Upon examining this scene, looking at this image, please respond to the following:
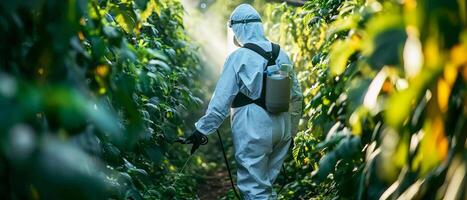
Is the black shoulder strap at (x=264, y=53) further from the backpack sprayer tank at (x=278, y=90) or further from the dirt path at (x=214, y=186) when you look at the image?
the dirt path at (x=214, y=186)

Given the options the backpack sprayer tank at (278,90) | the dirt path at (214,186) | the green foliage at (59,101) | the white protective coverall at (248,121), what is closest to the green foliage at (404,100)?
the green foliage at (59,101)

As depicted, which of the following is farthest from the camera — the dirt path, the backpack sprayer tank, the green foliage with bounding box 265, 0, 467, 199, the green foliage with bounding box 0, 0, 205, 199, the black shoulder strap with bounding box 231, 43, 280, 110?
the dirt path

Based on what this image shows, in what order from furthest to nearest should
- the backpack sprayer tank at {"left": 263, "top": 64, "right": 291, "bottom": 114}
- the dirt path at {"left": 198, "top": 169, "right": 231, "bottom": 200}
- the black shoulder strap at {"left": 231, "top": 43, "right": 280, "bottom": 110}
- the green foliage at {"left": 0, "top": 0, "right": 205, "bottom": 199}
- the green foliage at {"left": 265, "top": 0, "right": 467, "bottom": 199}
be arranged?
the dirt path at {"left": 198, "top": 169, "right": 231, "bottom": 200}
the black shoulder strap at {"left": 231, "top": 43, "right": 280, "bottom": 110}
the backpack sprayer tank at {"left": 263, "top": 64, "right": 291, "bottom": 114}
the green foliage at {"left": 265, "top": 0, "right": 467, "bottom": 199}
the green foliage at {"left": 0, "top": 0, "right": 205, "bottom": 199}

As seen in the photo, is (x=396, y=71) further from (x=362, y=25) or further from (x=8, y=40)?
(x=8, y=40)

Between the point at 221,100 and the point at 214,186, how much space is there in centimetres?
287

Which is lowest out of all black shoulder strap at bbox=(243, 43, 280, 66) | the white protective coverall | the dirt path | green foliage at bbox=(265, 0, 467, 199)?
the dirt path

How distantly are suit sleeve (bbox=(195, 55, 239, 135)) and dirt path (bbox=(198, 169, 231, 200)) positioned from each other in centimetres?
222

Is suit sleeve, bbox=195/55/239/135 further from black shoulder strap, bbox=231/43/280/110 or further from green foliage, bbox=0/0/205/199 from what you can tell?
green foliage, bbox=0/0/205/199

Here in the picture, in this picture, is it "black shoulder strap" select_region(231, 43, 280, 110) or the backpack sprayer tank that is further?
"black shoulder strap" select_region(231, 43, 280, 110)

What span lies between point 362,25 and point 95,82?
78 cm

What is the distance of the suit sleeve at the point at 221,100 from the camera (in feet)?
14.3

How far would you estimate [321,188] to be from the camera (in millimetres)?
4750

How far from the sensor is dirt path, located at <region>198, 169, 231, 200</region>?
663 cm

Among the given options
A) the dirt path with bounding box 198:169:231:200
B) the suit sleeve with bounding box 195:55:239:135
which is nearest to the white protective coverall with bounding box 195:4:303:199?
the suit sleeve with bounding box 195:55:239:135
